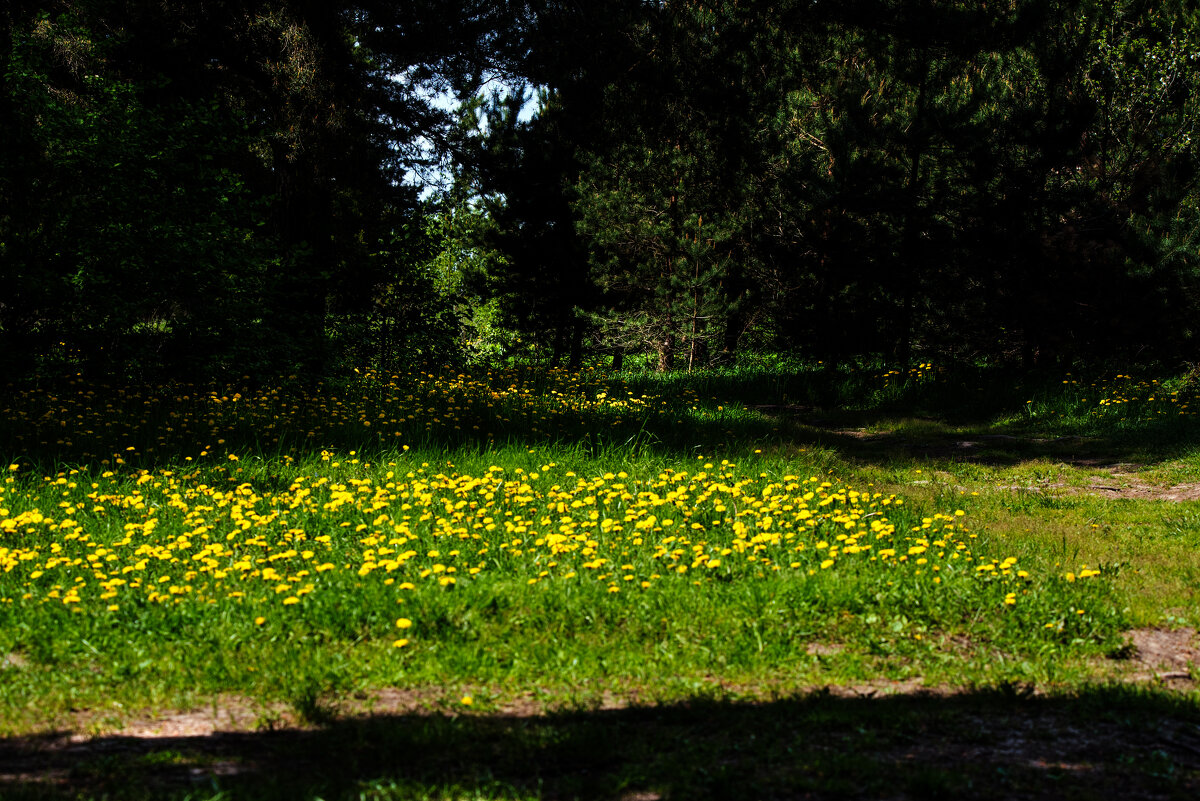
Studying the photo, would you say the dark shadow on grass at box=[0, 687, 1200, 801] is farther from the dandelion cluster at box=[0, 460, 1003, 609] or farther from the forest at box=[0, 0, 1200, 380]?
the forest at box=[0, 0, 1200, 380]

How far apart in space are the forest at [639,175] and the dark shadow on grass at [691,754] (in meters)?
7.56

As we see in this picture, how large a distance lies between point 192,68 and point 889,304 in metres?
10.5

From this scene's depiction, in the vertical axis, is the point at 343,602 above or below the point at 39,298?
below

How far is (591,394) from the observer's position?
1140 centimetres

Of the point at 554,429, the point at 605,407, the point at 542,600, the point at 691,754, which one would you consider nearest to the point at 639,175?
the point at 605,407

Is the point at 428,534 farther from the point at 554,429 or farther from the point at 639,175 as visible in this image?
the point at 639,175

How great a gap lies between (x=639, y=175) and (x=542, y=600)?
1189 cm

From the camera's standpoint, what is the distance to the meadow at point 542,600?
9.31ft

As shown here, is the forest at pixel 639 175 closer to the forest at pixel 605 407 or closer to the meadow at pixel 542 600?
the forest at pixel 605 407

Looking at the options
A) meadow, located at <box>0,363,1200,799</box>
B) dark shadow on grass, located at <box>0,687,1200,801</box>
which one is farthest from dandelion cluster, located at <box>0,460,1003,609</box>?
dark shadow on grass, located at <box>0,687,1200,801</box>

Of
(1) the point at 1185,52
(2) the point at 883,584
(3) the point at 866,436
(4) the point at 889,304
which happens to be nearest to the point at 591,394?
(3) the point at 866,436

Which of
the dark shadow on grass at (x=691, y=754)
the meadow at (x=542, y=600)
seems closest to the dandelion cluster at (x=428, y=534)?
the meadow at (x=542, y=600)

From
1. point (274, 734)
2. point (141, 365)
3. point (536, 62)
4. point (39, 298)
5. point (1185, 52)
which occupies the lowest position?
point (274, 734)

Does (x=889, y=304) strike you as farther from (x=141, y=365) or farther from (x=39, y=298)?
(x=39, y=298)
